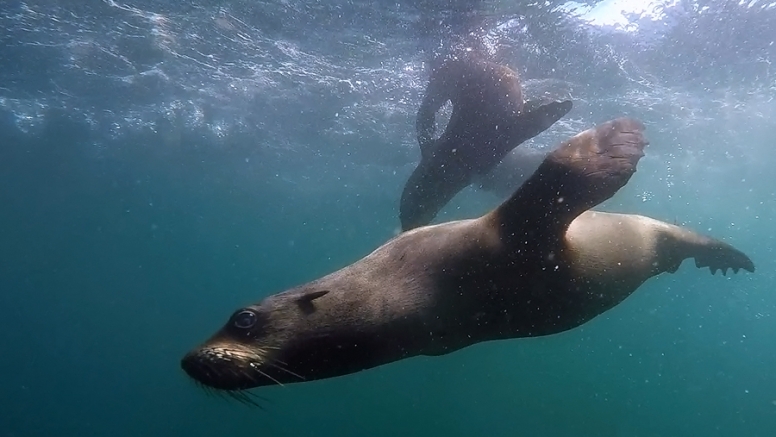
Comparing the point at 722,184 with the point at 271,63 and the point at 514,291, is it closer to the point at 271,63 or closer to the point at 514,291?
the point at 271,63

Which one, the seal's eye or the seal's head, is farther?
the seal's eye

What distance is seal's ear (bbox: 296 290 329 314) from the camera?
334cm

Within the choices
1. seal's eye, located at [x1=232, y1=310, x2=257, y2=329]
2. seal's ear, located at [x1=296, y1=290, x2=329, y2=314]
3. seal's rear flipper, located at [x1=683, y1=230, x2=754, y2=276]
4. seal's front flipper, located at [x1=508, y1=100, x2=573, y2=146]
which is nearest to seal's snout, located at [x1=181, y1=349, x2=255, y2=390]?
seal's eye, located at [x1=232, y1=310, x2=257, y2=329]

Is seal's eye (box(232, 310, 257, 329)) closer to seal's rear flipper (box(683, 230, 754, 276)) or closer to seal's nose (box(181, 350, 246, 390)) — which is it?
seal's nose (box(181, 350, 246, 390))

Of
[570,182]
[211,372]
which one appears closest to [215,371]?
[211,372]

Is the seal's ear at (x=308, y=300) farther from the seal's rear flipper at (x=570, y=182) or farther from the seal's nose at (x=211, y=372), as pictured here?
→ the seal's rear flipper at (x=570, y=182)

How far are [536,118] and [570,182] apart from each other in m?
6.12

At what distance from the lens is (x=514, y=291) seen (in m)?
3.97

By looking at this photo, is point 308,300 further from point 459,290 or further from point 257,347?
point 459,290

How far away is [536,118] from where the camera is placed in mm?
9438

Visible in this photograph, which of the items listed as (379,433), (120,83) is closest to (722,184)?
(379,433)

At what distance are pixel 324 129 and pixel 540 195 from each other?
20.5 m

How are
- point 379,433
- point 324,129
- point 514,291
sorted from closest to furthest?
1. point 514,291
2. point 324,129
3. point 379,433

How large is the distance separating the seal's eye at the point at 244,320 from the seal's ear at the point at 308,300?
274 mm
